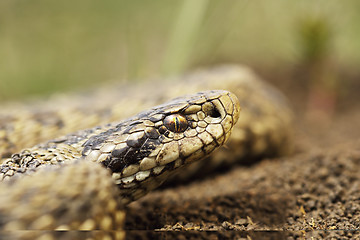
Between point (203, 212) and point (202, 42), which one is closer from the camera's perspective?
point (203, 212)

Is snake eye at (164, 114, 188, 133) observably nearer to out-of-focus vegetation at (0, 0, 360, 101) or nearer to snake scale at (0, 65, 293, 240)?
snake scale at (0, 65, 293, 240)

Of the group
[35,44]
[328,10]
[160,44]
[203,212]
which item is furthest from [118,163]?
[35,44]

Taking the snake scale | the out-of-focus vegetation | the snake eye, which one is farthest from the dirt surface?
the out-of-focus vegetation

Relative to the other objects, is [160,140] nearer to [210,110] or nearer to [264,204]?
[210,110]

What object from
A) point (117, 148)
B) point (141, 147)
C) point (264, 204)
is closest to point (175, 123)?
point (141, 147)

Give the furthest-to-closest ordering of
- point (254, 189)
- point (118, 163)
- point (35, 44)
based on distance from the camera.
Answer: point (35, 44) → point (254, 189) → point (118, 163)

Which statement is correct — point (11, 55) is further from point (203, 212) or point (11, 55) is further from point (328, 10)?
point (203, 212)

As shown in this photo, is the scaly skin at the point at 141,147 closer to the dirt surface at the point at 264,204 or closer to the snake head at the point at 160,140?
the snake head at the point at 160,140
